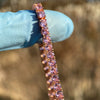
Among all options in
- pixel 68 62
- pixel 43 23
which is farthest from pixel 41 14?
pixel 68 62

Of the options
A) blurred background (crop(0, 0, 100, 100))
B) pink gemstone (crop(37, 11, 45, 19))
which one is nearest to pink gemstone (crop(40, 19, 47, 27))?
pink gemstone (crop(37, 11, 45, 19))

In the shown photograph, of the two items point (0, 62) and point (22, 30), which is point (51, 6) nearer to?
point (0, 62)

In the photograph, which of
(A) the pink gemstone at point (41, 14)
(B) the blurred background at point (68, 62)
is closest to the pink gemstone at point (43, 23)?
(A) the pink gemstone at point (41, 14)

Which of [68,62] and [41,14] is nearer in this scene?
[41,14]

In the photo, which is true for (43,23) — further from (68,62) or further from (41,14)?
(68,62)

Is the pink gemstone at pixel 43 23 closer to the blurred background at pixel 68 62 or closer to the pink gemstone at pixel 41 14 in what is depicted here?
the pink gemstone at pixel 41 14

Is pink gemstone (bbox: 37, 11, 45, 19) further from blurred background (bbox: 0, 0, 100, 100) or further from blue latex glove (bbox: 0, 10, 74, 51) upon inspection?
blurred background (bbox: 0, 0, 100, 100)
